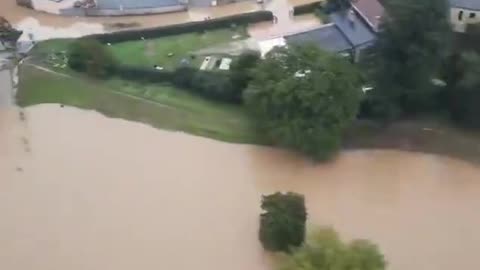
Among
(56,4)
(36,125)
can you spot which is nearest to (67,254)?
(36,125)

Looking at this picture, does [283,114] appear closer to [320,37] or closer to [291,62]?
[291,62]

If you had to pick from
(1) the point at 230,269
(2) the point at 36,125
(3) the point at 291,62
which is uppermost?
(3) the point at 291,62

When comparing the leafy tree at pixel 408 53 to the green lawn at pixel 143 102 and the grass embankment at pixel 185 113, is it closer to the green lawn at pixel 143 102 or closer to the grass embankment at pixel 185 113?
the grass embankment at pixel 185 113

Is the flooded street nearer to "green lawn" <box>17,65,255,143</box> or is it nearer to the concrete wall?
"green lawn" <box>17,65,255,143</box>

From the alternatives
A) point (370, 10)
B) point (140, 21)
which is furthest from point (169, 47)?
point (370, 10)

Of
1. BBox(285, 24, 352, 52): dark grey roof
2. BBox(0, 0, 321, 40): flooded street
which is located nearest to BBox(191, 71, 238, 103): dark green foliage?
BBox(285, 24, 352, 52): dark grey roof

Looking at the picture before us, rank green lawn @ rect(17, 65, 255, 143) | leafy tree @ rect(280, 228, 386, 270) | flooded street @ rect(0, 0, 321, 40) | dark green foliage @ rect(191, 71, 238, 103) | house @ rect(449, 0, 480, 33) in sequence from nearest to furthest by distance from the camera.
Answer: leafy tree @ rect(280, 228, 386, 270), green lawn @ rect(17, 65, 255, 143), dark green foliage @ rect(191, 71, 238, 103), house @ rect(449, 0, 480, 33), flooded street @ rect(0, 0, 321, 40)
